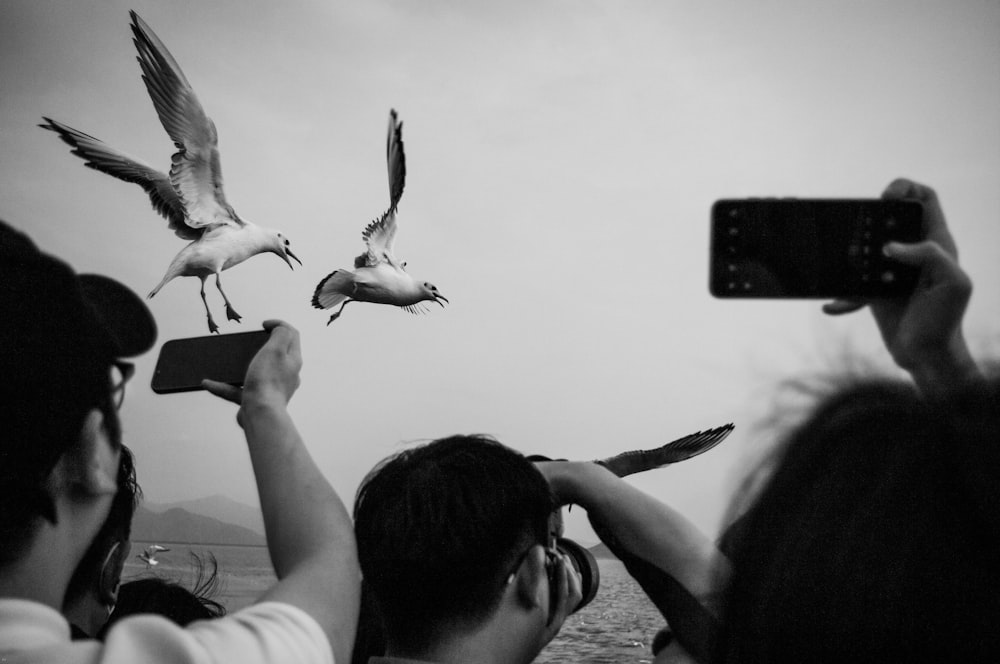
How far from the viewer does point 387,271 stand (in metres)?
2.69

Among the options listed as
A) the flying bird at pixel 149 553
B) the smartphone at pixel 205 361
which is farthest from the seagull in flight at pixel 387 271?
the flying bird at pixel 149 553

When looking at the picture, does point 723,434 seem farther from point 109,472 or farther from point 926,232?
point 109,472

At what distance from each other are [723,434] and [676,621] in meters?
0.93

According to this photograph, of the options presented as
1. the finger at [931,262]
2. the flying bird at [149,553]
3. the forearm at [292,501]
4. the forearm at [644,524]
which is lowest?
the flying bird at [149,553]

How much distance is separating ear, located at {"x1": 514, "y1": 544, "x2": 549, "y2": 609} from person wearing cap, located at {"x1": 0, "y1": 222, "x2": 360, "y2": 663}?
0.99 feet

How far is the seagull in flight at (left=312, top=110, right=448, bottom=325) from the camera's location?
2523 millimetres

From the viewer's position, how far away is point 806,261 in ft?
2.53

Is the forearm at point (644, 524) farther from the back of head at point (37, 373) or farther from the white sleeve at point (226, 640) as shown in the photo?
the back of head at point (37, 373)

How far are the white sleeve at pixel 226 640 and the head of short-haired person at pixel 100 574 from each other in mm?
527

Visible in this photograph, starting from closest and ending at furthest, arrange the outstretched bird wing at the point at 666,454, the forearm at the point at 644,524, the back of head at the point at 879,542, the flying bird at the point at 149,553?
the back of head at the point at 879,542, the forearm at the point at 644,524, the outstretched bird wing at the point at 666,454, the flying bird at the point at 149,553

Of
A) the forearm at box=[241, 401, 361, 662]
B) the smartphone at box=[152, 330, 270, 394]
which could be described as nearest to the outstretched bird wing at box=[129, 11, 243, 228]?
the smartphone at box=[152, 330, 270, 394]

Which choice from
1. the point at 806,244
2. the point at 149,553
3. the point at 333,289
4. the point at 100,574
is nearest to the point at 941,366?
the point at 806,244

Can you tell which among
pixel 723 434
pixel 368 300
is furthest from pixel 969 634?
pixel 368 300

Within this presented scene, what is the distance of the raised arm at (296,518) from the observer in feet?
2.23
